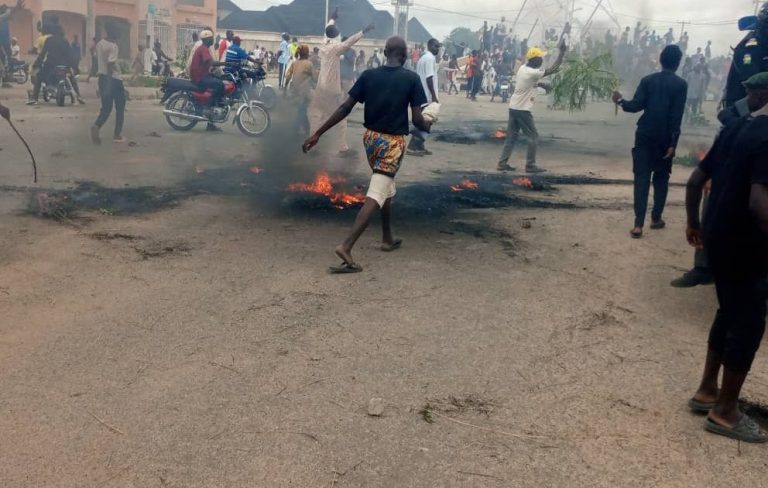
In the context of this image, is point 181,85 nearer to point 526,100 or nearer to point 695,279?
point 526,100

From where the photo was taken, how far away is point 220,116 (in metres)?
13.4

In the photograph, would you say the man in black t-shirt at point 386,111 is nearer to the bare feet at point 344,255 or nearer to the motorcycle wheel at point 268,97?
the bare feet at point 344,255

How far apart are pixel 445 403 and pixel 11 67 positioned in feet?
69.2

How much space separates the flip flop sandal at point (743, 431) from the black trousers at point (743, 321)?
10.3 inches

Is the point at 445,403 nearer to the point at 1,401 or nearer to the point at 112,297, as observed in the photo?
the point at 1,401

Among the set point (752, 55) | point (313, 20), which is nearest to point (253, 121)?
point (752, 55)

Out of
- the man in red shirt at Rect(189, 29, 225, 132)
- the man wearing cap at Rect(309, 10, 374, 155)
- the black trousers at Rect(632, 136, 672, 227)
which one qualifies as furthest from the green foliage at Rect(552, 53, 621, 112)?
the black trousers at Rect(632, 136, 672, 227)

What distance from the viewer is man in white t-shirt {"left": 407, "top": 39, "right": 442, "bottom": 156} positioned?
37.1 feet

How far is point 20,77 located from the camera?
20.6 metres

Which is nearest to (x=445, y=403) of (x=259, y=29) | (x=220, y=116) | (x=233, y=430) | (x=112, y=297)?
(x=233, y=430)

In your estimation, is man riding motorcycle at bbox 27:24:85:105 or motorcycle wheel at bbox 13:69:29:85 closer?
man riding motorcycle at bbox 27:24:85:105

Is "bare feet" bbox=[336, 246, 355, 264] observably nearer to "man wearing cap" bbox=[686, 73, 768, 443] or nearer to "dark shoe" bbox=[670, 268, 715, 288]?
"dark shoe" bbox=[670, 268, 715, 288]

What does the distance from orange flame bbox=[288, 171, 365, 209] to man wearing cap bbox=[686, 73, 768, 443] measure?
4.86 m

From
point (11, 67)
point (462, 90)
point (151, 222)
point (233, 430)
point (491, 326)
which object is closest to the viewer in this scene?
point (233, 430)
